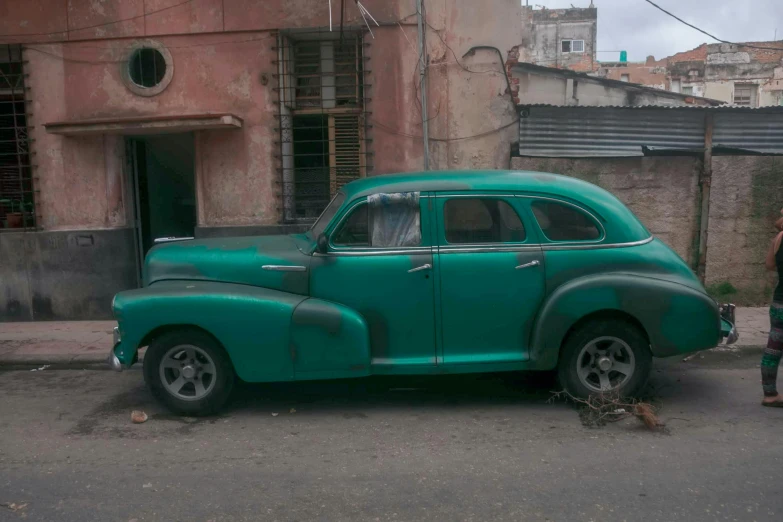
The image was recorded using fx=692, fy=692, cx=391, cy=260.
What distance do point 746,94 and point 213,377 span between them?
3354 cm

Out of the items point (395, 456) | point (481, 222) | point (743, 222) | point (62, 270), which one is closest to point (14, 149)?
point (62, 270)

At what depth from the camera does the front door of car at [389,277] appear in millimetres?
5273

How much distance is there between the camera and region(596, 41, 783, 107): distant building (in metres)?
31.4

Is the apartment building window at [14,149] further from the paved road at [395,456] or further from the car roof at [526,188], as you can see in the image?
the car roof at [526,188]

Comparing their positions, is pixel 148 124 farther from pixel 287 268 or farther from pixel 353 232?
pixel 353 232

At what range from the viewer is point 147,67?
374 inches

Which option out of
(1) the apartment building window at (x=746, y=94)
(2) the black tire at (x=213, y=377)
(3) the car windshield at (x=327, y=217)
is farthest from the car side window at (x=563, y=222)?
(1) the apartment building window at (x=746, y=94)

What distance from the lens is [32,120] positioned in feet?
30.9

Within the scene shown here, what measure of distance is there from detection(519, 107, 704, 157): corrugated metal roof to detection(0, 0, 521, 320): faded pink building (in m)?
0.44

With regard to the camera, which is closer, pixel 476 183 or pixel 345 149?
pixel 476 183

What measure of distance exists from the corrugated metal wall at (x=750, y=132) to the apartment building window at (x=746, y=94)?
25.8m

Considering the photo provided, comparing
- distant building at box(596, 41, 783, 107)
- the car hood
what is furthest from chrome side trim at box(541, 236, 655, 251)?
distant building at box(596, 41, 783, 107)

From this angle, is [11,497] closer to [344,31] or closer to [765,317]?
[344,31]

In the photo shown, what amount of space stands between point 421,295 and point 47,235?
643 cm
